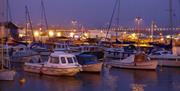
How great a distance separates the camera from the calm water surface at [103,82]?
26.5 m

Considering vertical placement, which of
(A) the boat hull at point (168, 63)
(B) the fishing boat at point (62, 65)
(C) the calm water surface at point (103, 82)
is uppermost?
(B) the fishing boat at point (62, 65)

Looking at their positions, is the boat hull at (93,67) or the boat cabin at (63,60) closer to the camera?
the boat cabin at (63,60)

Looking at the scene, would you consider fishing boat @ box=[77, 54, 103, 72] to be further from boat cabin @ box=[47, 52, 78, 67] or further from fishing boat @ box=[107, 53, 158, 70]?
fishing boat @ box=[107, 53, 158, 70]

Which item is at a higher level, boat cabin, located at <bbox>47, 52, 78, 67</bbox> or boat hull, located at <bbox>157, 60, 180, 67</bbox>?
boat cabin, located at <bbox>47, 52, 78, 67</bbox>

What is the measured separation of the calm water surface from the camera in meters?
26.5

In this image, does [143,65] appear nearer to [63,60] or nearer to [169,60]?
[169,60]

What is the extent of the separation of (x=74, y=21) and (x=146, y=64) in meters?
71.5

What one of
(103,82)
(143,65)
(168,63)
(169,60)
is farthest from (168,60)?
(103,82)

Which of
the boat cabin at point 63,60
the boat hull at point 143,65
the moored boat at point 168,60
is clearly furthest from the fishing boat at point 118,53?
the boat cabin at point 63,60

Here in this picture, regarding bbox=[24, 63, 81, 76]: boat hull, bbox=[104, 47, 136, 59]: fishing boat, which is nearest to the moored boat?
bbox=[104, 47, 136, 59]: fishing boat

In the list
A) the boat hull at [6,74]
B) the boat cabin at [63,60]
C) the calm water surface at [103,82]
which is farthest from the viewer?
the boat cabin at [63,60]

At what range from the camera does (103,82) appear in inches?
1147

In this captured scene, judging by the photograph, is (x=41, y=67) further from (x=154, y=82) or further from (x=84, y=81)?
(x=154, y=82)

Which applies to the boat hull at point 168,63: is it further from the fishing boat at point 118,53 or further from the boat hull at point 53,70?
the boat hull at point 53,70
